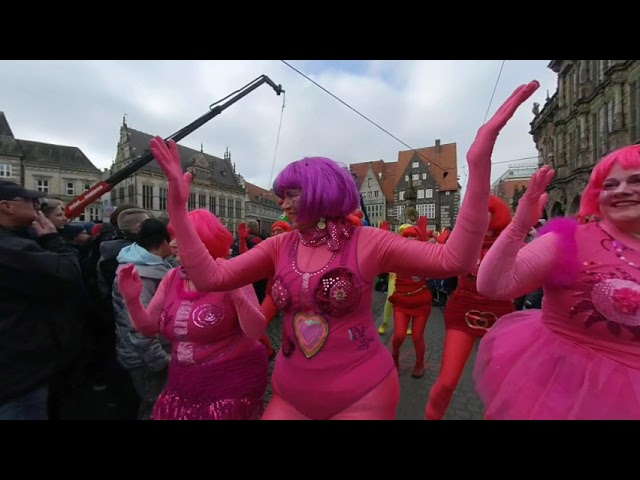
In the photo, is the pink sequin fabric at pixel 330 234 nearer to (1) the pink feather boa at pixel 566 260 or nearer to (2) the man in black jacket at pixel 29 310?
(1) the pink feather boa at pixel 566 260

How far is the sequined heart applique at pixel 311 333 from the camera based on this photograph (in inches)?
54.1

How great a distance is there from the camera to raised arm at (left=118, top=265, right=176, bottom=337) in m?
1.78

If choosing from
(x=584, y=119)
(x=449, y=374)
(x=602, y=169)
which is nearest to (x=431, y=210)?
(x=584, y=119)

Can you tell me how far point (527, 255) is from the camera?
131 centimetres

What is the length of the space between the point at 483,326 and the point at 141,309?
8.15 feet

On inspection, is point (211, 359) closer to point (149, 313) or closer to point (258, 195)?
point (149, 313)

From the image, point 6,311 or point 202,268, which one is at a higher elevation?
point 202,268

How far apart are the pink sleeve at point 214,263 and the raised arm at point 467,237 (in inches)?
20.5

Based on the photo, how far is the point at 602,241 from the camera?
1294 millimetres

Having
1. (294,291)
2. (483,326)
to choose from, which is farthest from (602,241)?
(483,326)

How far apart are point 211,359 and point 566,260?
1.71 metres

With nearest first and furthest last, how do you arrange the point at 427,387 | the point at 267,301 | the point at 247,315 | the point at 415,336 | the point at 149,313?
the point at 247,315 → the point at 149,313 → the point at 267,301 → the point at 427,387 → the point at 415,336

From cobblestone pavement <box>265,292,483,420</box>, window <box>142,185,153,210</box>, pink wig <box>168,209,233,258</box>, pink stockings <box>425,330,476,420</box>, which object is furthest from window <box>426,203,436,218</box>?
pink wig <box>168,209,233,258</box>
